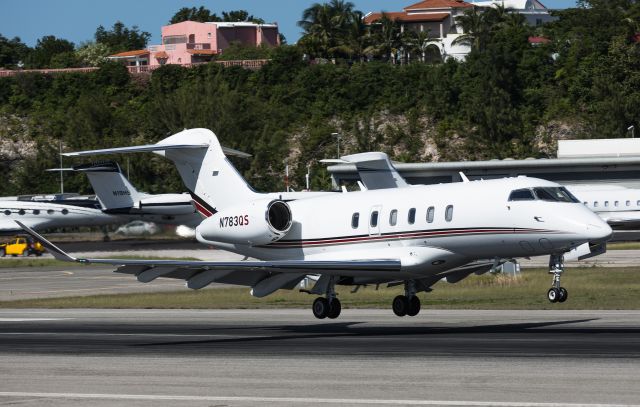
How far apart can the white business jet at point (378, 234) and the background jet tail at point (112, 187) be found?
41339mm

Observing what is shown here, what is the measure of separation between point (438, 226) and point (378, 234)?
1786 millimetres

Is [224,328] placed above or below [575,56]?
below

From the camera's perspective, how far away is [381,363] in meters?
18.4

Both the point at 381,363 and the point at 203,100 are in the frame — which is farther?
the point at 203,100

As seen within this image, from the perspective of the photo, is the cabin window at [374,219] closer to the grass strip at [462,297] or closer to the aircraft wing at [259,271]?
the aircraft wing at [259,271]

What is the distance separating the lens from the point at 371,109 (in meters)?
106

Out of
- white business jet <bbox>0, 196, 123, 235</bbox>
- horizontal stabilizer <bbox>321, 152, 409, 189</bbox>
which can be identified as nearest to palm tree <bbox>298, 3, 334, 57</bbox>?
white business jet <bbox>0, 196, 123, 235</bbox>

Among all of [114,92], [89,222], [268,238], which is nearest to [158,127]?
[114,92]

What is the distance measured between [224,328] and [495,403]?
13.2m

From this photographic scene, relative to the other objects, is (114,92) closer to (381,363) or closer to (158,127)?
(158,127)

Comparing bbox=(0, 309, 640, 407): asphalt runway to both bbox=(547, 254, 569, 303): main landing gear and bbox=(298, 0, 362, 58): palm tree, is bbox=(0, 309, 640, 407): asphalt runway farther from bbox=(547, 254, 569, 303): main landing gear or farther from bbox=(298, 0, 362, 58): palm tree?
bbox=(298, 0, 362, 58): palm tree

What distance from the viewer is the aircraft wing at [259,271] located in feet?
79.0

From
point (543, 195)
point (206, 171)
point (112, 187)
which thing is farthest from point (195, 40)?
point (543, 195)

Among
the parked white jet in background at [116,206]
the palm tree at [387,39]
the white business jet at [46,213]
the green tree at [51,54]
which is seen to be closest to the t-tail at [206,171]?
the parked white jet in background at [116,206]
